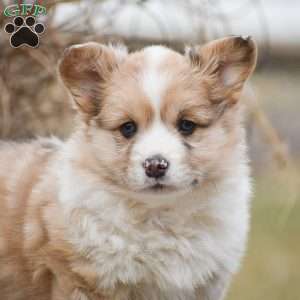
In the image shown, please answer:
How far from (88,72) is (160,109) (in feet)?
1.65

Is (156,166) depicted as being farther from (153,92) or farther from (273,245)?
(273,245)

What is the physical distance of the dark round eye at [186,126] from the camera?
11.9 ft

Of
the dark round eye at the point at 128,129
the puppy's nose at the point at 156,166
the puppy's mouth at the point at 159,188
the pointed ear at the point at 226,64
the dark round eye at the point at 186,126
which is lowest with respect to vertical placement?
the puppy's mouth at the point at 159,188

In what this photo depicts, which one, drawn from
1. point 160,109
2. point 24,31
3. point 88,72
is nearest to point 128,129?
point 160,109

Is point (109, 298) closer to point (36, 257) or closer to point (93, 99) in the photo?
point (36, 257)

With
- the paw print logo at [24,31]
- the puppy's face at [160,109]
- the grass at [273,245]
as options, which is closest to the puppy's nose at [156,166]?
the puppy's face at [160,109]


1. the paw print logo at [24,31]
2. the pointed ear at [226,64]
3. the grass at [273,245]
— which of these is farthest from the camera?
the grass at [273,245]

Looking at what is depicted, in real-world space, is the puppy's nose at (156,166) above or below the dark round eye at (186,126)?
below

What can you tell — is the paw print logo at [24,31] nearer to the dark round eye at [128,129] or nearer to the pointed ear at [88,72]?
the pointed ear at [88,72]

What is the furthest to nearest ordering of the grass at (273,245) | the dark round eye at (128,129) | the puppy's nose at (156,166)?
the grass at (273,245)
the dark round eye at (128,129)
the puppy's nose at (156,166)

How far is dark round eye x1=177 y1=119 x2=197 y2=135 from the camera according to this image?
364 cm

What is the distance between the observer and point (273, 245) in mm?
6500

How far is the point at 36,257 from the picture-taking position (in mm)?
3908

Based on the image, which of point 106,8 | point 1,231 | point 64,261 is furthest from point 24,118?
point 64,261
